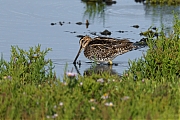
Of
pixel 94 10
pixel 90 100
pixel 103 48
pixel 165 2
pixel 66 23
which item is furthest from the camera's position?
pixel 165 2

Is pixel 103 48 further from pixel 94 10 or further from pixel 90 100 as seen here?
pixel 94 10

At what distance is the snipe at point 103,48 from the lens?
471 inches

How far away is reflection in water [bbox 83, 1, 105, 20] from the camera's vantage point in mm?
17828

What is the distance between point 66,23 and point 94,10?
2754 mm

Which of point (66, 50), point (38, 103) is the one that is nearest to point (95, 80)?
point (38, 103)

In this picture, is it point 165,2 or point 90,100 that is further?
point 165,2

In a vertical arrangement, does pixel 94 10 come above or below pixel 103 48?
below

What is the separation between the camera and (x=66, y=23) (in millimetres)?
16203

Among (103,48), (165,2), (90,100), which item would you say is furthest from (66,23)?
(90,100)

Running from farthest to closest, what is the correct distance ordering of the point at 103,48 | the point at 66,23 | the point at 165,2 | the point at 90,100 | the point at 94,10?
the point at 165,2 → the point at 94,10 → the point at 66,23 → the point at 103,48 → the point at 90,100

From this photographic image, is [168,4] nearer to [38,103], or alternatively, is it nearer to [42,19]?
[42,19]

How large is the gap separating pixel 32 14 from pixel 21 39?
3.78 m

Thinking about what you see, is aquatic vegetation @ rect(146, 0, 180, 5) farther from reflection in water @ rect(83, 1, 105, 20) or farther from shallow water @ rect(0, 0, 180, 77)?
reflection in water @ rect(83, 1, 105, 20)

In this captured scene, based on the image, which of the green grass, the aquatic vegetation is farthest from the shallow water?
the green grass
